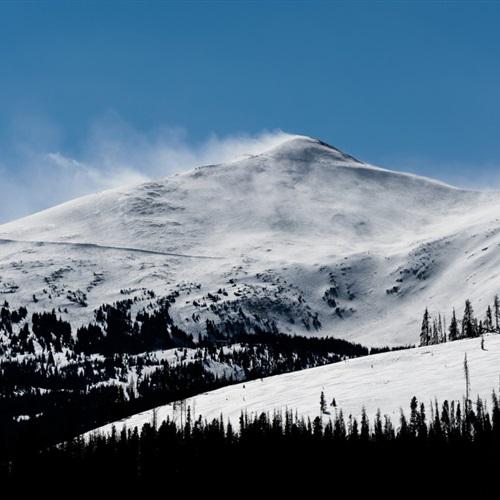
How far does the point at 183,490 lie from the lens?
176125mm

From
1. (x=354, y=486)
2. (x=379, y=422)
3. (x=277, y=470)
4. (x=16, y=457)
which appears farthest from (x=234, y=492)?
(x=16, y=457)

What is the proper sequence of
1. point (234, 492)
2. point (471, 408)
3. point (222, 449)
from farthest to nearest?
point (471, 408), point (222, 449), point (234, 492)

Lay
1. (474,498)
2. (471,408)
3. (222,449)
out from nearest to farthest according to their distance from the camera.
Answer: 1. (474,498)
2. (222,449)
3. (471,408)

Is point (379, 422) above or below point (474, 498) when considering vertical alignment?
above

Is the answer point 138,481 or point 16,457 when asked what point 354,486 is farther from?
point 16,457

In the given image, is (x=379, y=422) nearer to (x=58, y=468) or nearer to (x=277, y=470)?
(x=277, y=470)

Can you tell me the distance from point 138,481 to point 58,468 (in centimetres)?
1906

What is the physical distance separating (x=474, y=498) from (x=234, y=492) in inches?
1570

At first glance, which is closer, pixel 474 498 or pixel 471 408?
pixel 474 498

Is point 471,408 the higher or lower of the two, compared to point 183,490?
higher

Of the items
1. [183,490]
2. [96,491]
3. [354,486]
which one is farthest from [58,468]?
[354,486]

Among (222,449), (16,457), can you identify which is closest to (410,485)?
(222,449)

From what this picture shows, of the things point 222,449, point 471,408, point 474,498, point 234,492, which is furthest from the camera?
point 471,408

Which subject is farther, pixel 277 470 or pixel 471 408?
pixel 471 408
